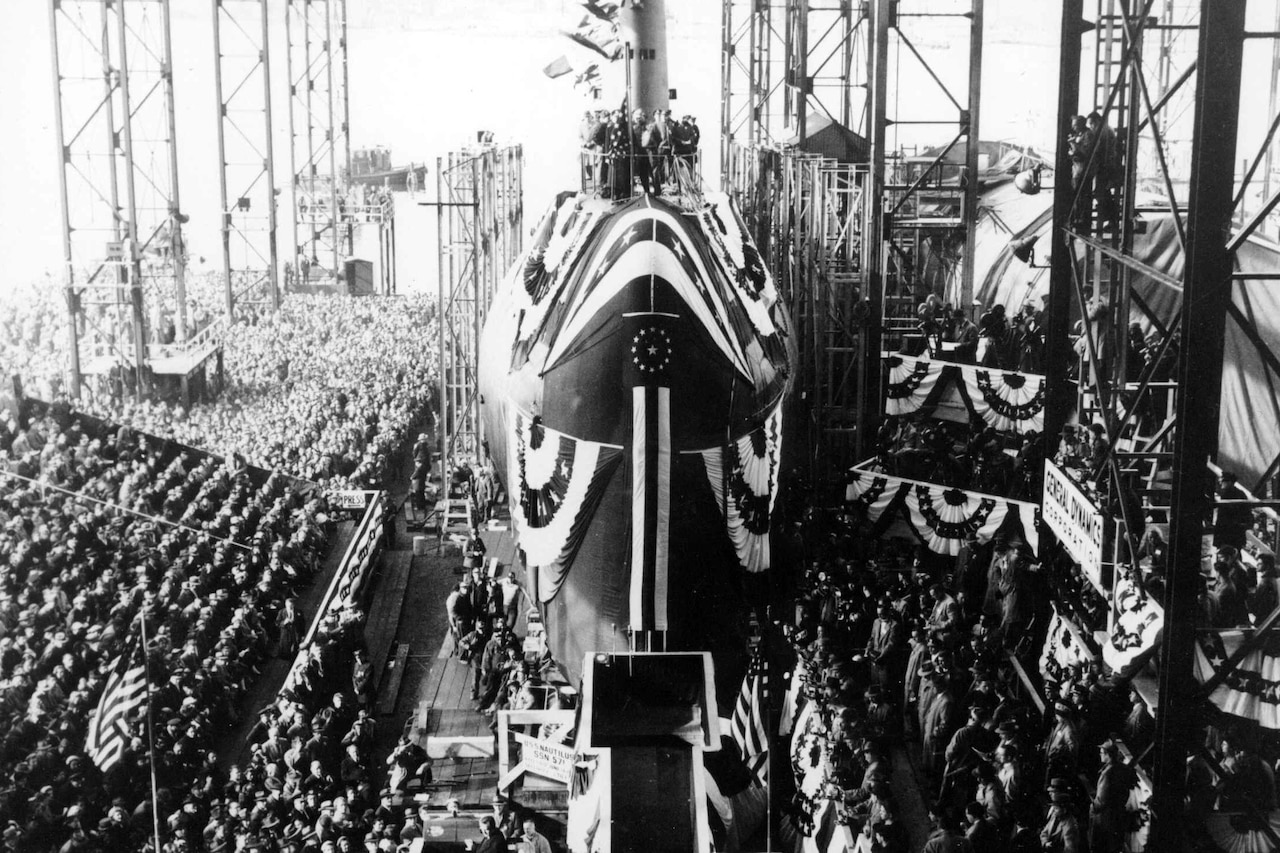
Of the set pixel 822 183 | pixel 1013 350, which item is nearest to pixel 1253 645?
pixel 1013 350

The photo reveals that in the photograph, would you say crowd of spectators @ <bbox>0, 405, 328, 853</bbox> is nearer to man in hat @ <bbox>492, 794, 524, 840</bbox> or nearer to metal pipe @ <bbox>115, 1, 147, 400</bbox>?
man in hat @ <bbox>492, 794, 524, 840</bbox>

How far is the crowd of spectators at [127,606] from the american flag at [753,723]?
595cm

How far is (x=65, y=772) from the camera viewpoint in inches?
579

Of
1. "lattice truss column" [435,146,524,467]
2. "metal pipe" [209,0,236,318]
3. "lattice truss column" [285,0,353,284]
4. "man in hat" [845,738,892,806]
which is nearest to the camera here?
"man in hat" [845,738,892,806]

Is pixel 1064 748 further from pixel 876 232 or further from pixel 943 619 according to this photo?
pixel 876 232

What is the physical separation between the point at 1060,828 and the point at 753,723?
212 inches

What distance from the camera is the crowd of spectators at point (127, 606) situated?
14695mm

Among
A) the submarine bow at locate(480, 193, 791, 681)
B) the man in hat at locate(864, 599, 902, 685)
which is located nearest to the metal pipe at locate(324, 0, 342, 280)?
the submarine bow at locate(480, 193, 791, 681)

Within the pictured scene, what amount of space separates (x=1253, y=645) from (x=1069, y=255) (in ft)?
23.0

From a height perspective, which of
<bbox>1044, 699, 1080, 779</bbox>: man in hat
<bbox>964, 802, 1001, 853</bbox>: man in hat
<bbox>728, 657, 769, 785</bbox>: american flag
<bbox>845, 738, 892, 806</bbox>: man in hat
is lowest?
<bbox>728, 657, 769, 785</bbox>: american flag

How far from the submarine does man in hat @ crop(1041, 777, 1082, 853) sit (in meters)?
5.40

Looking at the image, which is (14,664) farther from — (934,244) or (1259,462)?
(934,244)

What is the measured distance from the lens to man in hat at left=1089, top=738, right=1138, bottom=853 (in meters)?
12.7

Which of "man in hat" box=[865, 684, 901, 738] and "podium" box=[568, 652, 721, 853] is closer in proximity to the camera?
"podium" box=[568, 652, 721, 853]
